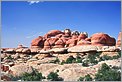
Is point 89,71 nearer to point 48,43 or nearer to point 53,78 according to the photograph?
point 53,78

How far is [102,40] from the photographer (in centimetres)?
2052

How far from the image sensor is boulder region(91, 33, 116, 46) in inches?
806

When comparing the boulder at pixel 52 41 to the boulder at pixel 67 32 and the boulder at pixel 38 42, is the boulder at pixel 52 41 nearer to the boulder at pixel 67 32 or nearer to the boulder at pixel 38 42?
the boulder at pixel 38 42

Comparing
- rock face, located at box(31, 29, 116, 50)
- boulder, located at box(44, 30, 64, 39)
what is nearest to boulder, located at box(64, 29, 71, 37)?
rock face, located at box(31, 29, 116, 50)

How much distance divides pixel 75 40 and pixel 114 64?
12.3 m

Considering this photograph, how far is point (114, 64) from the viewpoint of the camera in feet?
33.9

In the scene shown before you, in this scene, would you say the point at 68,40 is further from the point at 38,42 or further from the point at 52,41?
the point at 38,42

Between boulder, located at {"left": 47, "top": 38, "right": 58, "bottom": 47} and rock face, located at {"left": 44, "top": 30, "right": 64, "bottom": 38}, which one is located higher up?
rock face, located at {"left": 44, "top": 30, "right": 64, "bottom": 38}

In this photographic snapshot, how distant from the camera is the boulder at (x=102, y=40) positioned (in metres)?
20.5

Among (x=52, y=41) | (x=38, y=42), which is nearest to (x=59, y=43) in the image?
(x=52, y=41)

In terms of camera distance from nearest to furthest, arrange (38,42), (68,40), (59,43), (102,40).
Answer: (102,40), (59,43), (68,40), (38,42)

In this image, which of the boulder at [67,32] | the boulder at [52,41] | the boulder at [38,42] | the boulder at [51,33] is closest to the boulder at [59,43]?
the boulder at [52,41]

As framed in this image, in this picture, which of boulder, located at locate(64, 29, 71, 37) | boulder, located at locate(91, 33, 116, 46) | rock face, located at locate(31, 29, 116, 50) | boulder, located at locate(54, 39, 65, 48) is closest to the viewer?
boulder, located at locate(91, 33, 116, 46)

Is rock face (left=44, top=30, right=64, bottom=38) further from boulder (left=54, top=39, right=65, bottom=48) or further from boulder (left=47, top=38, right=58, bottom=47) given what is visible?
boulder (left=54, top=39, right=65, bottom=48)
